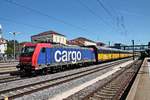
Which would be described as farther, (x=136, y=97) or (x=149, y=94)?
(x=149, y=94)

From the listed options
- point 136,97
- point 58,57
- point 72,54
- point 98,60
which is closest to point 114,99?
point 136,97

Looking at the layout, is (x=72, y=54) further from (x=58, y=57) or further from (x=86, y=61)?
(x=86, y=61)

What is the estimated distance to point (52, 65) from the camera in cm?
2698

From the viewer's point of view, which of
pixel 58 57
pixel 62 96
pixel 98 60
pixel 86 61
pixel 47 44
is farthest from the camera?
pixel 98 60

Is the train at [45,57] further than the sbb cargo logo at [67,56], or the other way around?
the sbb cargo logo at [67,56]

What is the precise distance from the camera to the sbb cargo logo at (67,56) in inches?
1127

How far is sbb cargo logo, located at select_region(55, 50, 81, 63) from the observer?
2863cm

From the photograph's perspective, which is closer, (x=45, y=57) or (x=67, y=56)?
(x=45, y=57)

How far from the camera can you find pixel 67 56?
3153cm

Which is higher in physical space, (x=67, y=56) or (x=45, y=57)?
(x=67, y=56)

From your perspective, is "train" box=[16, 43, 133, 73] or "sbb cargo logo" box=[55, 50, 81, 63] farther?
"sbb cargo logo" box=[55, 50, 81, 63]

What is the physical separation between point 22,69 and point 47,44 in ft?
10.6

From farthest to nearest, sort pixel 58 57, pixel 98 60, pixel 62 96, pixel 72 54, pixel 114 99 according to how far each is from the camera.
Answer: pixel 98 60, pixel 72 54, pixel 58 57, pixel 62 96, pixel 114 99

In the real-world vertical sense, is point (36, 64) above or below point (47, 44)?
below
